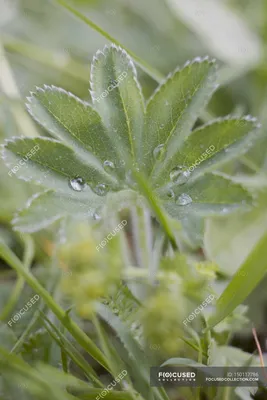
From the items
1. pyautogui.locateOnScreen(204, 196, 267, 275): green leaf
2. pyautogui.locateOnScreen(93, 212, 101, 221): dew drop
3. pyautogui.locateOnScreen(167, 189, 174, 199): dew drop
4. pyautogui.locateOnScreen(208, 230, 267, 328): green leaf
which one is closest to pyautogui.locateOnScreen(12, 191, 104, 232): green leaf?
pyautogui.locateOnScreen(93, 212, 101, 221): dew drop

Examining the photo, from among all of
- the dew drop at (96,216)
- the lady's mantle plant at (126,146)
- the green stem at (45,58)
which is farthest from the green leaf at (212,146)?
the green stem at (45,58)

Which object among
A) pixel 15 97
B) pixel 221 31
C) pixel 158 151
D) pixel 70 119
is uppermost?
pixel 15 97

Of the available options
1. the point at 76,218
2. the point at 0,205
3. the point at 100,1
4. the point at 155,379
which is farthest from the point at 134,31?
the point at 155,379

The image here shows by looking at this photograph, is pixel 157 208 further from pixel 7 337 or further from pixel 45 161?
pixel 7 337

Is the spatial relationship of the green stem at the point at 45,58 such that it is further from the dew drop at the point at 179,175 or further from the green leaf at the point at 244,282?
the green leaf at the point at 244,282

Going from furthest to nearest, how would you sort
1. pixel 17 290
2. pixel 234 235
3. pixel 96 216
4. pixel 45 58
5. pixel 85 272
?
pixel 45 58
pixel 234 235
pixel 17 290
pixel 96 216
pixel 85 272

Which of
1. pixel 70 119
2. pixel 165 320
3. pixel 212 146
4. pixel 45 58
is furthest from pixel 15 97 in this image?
pixel 165 320

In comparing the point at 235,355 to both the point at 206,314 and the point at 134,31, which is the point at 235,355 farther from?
the point at 134,31
